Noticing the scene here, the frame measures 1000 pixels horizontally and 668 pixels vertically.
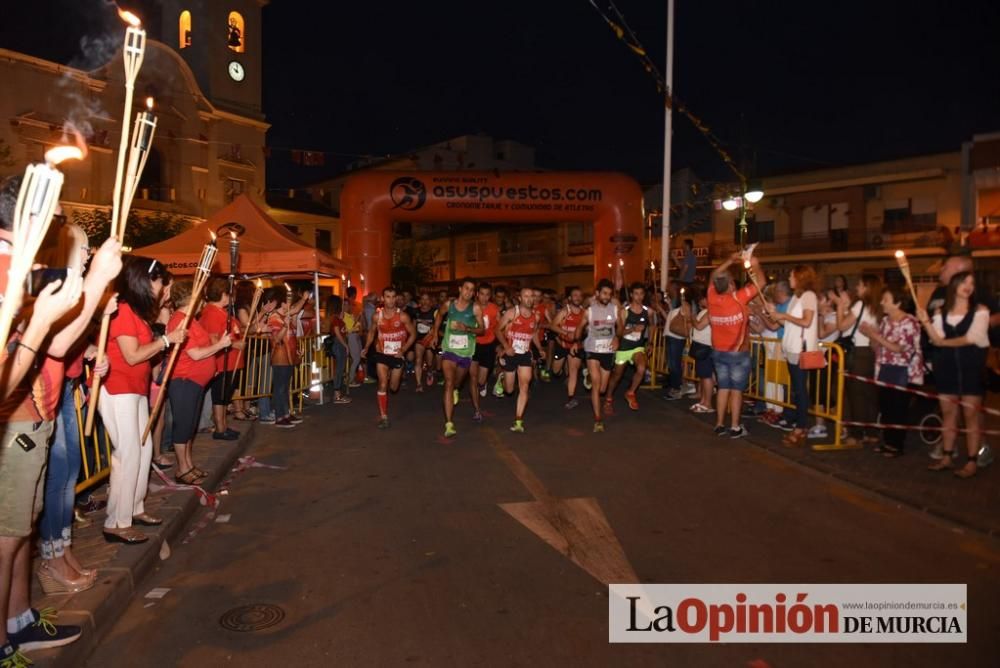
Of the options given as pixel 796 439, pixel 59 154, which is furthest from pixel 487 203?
pixel 59 154

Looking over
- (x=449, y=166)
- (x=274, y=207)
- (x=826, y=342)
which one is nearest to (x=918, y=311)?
(x=826, y=342)

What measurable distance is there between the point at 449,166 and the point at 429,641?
2079 inches

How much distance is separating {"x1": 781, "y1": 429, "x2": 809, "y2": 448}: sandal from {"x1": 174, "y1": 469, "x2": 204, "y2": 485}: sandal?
6478 mm

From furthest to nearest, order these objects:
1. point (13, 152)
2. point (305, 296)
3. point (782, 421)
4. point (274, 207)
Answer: point (274, 207)
point (13, 152)
point (305, 296)
point (782, 421)

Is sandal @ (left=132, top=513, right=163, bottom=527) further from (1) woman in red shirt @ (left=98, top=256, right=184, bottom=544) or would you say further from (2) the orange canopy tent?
(2) the orange canopy tent

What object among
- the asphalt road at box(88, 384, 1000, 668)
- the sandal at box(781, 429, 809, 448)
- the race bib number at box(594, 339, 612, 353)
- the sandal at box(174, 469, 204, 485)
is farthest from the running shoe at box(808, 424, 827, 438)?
the sandal at box(174, 469, 204, 485)

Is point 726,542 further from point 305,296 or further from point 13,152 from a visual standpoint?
point 13,152

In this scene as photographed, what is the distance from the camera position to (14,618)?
3400 millimetres

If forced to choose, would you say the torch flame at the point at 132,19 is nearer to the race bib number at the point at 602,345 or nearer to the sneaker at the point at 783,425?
the race bib number at the point at 602,345

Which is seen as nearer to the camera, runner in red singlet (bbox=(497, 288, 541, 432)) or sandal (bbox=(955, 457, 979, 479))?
sandal (bbox=(955, 457, 979, 479))

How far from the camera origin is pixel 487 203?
18.2 metres

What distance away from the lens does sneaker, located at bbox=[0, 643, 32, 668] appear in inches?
123

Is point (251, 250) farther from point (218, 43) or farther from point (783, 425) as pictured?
point (218, 43)

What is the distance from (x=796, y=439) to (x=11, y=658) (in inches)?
303
